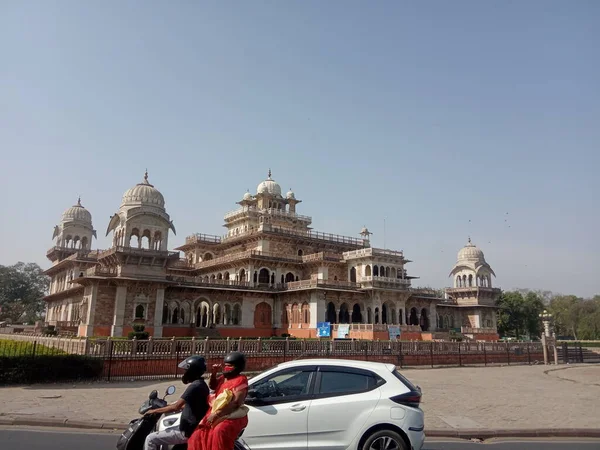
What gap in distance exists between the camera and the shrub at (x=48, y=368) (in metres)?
15.0

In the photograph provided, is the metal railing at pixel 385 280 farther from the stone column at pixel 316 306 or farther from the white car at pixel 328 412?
the white car at pixel 328 412

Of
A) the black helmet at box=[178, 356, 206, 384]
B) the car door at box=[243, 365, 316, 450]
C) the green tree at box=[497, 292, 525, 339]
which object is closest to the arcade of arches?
the green tree at box=[497, 292, 525, 339]

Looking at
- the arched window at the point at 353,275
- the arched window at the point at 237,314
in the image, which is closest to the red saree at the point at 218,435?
the arched window at the point at 237,314

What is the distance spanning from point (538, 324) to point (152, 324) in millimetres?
54647

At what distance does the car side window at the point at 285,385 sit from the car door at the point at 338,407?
17 cm

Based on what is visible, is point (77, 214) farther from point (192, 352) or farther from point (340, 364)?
point (340, 364)

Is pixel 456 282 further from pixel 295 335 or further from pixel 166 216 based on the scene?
pixel 166 216

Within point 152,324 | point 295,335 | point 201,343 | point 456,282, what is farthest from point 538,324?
point 201,343

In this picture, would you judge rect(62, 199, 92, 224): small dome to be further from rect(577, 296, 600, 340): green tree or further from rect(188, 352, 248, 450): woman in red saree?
rect(577, 296, 600, 340): green tree

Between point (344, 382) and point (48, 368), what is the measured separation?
1353cm

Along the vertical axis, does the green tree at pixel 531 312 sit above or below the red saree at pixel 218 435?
above

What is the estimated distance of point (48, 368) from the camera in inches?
623

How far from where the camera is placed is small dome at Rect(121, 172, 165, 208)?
34.5 meters

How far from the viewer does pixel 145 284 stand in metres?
33.4
